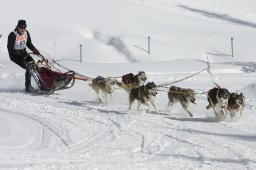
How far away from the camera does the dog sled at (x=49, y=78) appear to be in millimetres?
10852

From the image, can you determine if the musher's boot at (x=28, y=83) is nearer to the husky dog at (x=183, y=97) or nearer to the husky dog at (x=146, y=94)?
the husky dog at (x=146, y=94)

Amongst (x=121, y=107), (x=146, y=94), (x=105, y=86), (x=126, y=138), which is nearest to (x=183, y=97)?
(x=146, y=94)

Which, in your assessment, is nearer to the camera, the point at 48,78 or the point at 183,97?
the point at 183,97

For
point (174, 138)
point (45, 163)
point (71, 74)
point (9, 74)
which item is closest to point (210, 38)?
point (9, 74)

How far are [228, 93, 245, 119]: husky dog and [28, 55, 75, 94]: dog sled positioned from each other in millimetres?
3717

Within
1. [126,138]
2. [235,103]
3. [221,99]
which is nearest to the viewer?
[126,138]

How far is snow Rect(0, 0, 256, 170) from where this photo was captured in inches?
237

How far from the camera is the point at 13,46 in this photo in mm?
10836

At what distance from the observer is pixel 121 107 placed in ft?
31.5

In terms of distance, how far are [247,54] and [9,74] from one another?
10497 millimetres

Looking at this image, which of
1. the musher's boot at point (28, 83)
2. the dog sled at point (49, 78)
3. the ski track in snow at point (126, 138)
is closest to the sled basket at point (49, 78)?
the dog sled at point (49, 78)

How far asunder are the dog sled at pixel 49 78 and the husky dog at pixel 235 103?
3717 millimetres

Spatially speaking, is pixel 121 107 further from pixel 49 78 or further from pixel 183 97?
pixel 49 78

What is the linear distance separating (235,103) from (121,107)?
222 cm
